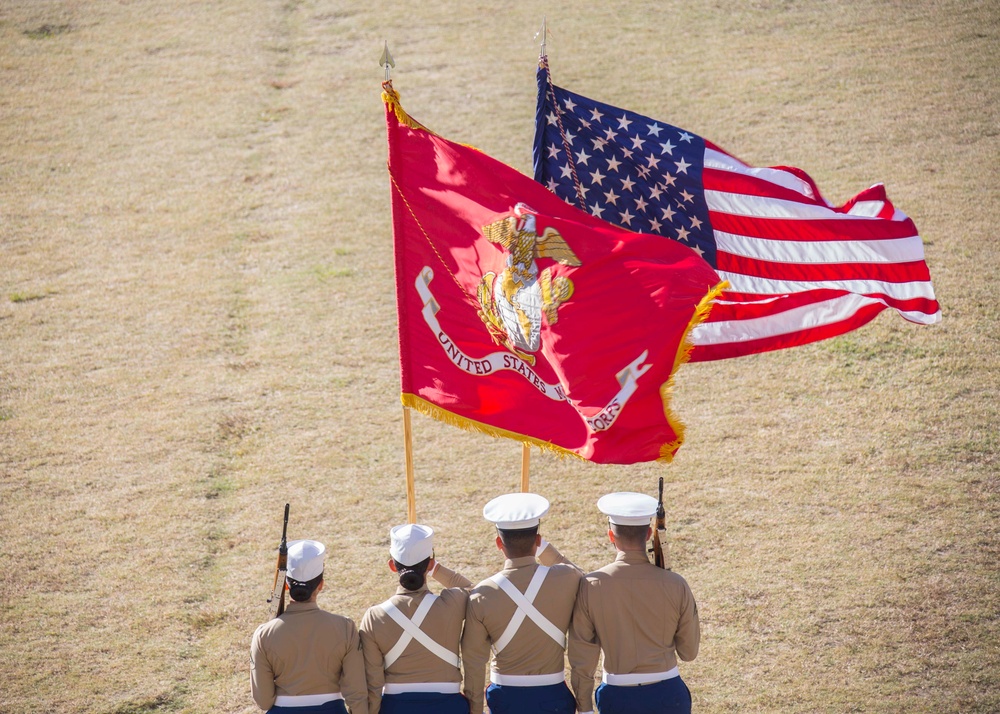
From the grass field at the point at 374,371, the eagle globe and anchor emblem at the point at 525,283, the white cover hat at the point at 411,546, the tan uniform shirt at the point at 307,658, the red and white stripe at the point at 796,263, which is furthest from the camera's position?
the grass field at the point at 374,371

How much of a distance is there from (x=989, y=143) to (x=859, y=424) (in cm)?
651

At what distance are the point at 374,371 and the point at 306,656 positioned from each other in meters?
5.97

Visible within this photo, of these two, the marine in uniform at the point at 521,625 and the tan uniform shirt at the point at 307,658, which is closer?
the tan uniform shirt at the point at 307,658

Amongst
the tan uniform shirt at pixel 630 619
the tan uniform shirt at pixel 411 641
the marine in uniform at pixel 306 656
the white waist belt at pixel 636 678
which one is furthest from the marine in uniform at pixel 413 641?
the white waist belt at pixel 636 678

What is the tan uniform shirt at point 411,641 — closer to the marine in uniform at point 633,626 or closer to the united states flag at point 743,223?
the marine in uniform at point 633,626

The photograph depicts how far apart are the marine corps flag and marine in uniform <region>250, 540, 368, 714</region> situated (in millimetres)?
1464

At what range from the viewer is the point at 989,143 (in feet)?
44.1

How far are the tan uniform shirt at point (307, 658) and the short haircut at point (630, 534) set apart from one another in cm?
147

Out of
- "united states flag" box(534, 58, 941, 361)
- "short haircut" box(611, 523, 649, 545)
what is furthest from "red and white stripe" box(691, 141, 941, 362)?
"short haircut" box(611, 523, 649, 545)

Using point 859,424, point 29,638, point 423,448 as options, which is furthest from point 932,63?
point 29,638

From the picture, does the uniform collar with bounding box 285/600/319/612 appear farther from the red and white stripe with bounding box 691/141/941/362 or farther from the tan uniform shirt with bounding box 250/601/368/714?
the red and white stripe with bounding box 691/141/941/362

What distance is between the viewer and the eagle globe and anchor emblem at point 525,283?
Answer: 5527 mm

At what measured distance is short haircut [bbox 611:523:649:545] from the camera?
16.6ft

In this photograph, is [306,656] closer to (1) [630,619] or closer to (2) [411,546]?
(2) [411,546]
